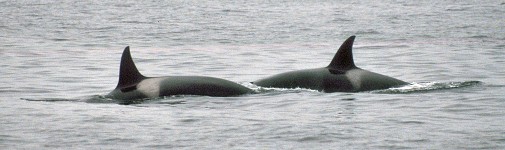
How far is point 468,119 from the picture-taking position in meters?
12.6

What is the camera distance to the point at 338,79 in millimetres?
15570

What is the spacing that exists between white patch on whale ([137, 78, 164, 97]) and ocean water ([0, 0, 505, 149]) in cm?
21

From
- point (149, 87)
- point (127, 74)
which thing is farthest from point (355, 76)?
point (127, 74)

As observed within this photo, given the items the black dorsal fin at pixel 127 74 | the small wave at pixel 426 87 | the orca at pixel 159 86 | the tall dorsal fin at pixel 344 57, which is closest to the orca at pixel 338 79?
the tall dorsal fin at pixel 344 57

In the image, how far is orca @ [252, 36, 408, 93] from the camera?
50.8 feet

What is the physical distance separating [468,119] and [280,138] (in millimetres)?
2688

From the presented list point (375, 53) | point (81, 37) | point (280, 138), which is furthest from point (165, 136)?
point (81, 37)

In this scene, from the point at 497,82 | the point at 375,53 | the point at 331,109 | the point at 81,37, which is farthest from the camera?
the point at 81,37

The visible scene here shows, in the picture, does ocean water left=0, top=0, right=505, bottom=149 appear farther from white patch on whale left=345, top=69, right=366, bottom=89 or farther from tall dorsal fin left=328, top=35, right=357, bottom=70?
tall dorsal fin left=328, top=35, right=357, bottom=70

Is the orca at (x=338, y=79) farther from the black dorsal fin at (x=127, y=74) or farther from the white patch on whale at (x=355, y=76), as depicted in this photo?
the black dorsal fin at (x=127, y=74)

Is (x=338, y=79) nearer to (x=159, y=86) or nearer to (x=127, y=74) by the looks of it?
(x=159, y=86)

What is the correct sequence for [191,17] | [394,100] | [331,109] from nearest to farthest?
[331,109], [394,100], [191,17]

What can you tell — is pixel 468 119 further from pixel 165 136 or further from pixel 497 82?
pixel 497 82

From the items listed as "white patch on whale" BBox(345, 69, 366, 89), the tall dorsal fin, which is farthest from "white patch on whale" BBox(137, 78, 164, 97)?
"white patch on whale" BBox(345, 69, 366, 89)
